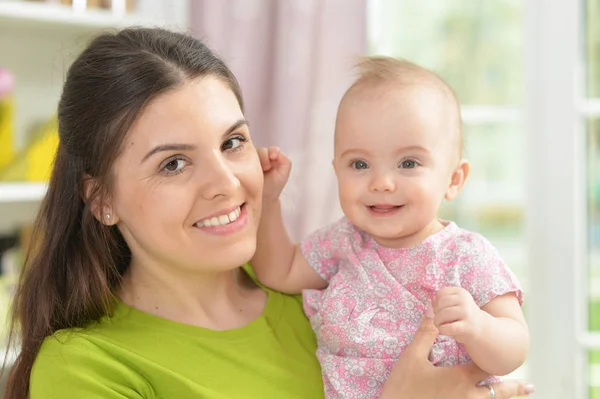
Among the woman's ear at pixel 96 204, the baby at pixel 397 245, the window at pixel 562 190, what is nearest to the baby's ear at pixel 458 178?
the baby at pixel 397 245

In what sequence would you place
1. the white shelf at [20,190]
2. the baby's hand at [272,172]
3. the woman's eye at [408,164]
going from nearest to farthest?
the woman's eye at [408,164], the baby's hand at [272,172], the white shelf at [20,190]

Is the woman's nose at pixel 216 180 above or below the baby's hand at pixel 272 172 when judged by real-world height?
above

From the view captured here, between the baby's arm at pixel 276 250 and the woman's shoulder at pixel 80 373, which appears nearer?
the woman's shoulder at pixel 80 373

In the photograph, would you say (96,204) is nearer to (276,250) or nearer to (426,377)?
(276,250)

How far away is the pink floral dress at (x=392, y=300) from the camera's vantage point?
139 centimetres

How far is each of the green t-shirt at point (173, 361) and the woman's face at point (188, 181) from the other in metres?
0.15

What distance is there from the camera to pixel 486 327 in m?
1.26

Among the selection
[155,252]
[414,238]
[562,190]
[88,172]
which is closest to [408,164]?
[414,238]

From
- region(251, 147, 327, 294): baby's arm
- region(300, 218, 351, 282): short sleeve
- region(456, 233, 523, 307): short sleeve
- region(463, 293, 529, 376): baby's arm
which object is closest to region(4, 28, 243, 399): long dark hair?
region(251, 147, 327, 294): baby's arm

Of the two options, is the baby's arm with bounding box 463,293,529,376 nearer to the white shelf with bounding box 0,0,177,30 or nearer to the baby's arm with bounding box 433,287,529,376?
the baby's arm with bounding box 433,287,529,376

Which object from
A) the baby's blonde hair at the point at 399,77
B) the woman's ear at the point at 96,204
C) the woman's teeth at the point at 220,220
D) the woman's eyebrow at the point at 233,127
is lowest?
the woman's teeth at the point at 220,220

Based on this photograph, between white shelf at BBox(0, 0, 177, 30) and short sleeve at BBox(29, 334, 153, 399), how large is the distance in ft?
3.66

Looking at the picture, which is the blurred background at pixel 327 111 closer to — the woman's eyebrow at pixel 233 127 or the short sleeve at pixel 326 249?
the short sleeve at pixel 326 249

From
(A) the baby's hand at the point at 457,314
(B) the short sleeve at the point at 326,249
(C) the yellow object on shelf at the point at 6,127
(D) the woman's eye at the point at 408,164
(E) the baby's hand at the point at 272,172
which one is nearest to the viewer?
(A) the baby's hand at the point at 457,314
